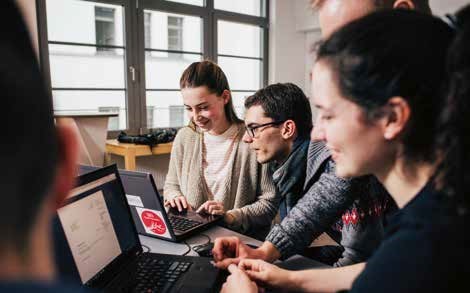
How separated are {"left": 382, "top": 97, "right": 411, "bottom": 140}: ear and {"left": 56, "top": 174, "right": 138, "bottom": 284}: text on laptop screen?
2.21 feet

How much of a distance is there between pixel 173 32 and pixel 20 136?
416 centimetres

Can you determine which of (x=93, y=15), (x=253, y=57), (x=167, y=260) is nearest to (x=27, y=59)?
(x=167, y=260)

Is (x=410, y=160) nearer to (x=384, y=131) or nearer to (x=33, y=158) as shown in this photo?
(x=384, y=131)

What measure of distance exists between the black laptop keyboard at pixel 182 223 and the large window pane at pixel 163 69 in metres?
2.81

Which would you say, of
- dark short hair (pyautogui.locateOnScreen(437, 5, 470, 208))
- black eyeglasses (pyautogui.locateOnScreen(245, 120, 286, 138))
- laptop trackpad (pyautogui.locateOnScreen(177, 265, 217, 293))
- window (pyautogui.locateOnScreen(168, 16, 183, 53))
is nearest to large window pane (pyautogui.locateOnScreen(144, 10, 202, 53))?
window (pyautogui.locateOnScreen(168, 16, 183, 53))

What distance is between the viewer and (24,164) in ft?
0.89

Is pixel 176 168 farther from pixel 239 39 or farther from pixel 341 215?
pixel 239 39

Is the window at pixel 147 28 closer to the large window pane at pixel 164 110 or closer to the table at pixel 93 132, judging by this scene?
the large window pane at pixel 164 110

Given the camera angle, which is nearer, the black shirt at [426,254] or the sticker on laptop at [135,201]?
the black shirt at [426,254]

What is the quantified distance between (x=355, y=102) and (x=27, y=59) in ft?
1.76

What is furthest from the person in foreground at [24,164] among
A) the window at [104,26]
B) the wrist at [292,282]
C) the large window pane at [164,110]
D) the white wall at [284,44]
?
the white wall at [284,44]

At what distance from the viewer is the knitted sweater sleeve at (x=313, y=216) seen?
1087mm

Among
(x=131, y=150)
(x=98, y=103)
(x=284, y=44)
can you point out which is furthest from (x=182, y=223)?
(x=284, y=44)

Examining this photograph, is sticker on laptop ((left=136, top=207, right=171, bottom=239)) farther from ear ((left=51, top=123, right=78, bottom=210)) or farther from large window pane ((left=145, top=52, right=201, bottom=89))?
large window pane ((left=145, top=52, right=201, bottom=89))
